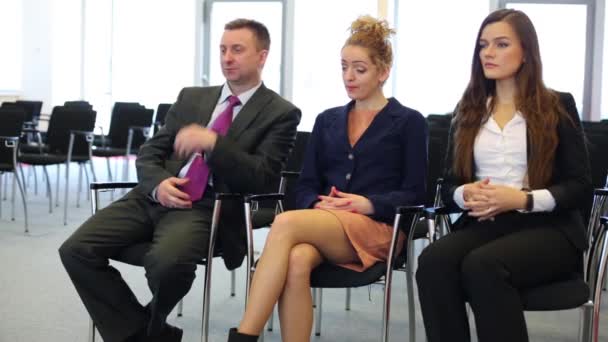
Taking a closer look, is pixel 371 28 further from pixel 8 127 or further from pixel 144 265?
pixel 8 127

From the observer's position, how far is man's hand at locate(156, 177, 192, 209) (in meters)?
2.66

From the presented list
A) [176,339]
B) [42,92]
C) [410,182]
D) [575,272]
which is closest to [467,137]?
[410,182]

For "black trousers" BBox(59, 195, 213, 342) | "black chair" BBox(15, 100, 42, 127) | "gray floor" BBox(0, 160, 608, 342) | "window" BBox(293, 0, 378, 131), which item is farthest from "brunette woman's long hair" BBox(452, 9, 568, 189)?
"window" BBox(293, 0, 378, 131)

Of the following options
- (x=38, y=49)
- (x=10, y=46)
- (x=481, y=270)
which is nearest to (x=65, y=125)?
(x=481, y=270)

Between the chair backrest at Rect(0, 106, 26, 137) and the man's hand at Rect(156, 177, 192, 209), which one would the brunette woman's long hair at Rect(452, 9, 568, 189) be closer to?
the man's hand at Rect(156, 177, 192, 209)

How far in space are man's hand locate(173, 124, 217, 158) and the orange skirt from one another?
469 millimetres

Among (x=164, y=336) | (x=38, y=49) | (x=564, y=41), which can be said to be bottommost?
(x=164, y=336)

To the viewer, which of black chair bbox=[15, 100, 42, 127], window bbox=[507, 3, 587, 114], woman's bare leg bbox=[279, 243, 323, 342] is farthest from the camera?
window bbox=[507, 3, 587, 114]

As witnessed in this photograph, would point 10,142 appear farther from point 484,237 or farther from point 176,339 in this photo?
point 484,237

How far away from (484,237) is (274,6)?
8.34 m

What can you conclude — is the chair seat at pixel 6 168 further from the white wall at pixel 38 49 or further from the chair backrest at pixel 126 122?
the white wall at pixel 38 49

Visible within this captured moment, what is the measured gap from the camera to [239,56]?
2871mm

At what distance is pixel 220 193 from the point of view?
2.58 metres

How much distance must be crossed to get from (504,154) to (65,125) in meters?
4.73
